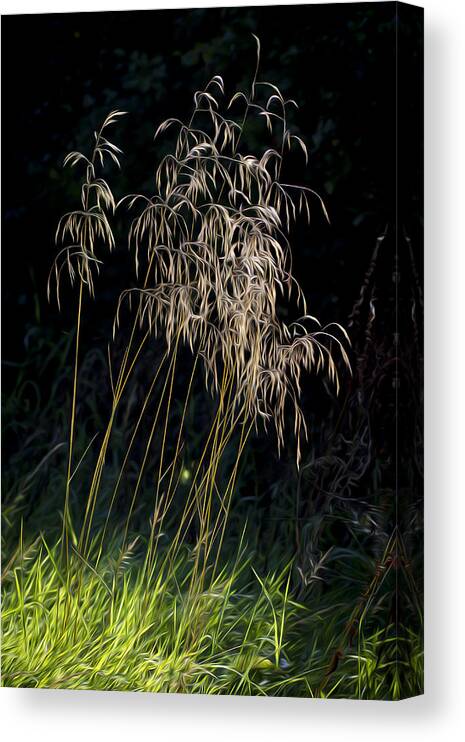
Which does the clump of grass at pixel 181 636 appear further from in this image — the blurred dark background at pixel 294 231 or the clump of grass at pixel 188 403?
the blurred dark background at pixel 294 231

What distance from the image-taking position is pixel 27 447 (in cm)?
614

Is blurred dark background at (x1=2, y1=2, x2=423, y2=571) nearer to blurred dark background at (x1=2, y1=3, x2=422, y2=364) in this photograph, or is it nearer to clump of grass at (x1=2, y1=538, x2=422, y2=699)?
blurred dark background at (x1=2, y1=3, x2=422, y2=364)

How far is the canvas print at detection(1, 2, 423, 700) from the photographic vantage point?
18.9ft

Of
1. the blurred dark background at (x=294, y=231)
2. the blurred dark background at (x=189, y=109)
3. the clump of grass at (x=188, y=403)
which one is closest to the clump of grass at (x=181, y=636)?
the clump of grass at (x=188, y=403)

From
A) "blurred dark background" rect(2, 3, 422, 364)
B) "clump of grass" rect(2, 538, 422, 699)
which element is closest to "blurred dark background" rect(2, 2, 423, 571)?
"blurred dark background" rect(2, 3, 422, 364)

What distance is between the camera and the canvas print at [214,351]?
5.76 metres

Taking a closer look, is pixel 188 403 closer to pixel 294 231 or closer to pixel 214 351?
pixel 214 351

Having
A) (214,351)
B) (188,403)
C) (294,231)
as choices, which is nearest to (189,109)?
(294,231)

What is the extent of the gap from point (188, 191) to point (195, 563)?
135 cm

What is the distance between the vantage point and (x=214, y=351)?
5.95m

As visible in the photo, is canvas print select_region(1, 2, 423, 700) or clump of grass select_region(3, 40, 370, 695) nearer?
canvas print select_region(1, 2, 423, 700)

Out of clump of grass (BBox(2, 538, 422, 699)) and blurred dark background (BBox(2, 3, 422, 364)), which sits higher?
blurred dark background (BBox(2, 3, 422, 364))

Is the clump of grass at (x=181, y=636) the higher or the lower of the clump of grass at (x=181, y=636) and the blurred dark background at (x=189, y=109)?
the lower

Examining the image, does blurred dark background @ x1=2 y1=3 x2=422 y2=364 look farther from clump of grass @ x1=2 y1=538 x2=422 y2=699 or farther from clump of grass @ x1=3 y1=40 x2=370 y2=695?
clump of grass @ x1=2 y1=538 x2=422 y2=699
